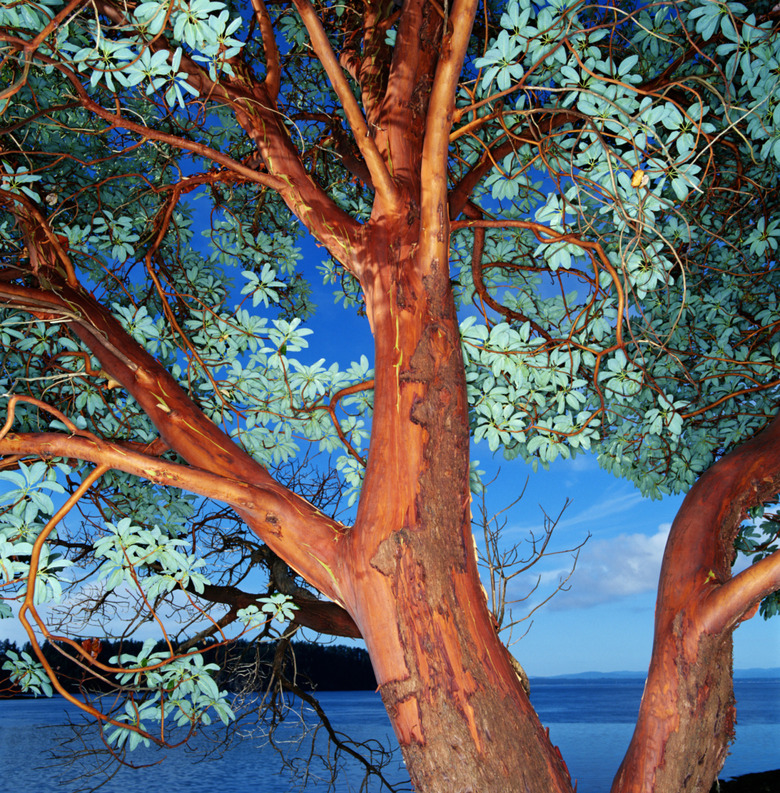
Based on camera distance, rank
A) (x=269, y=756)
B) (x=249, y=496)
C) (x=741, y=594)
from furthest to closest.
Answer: (x=269, y=756)
(x=249, y=496)
(x=741, y=594)

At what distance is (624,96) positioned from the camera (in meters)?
2.40

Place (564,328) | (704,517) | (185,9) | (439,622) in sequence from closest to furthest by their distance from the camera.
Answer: (439,622), (185,9), (704,517), (564,328)

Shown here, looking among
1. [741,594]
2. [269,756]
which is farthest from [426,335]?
[269,756]

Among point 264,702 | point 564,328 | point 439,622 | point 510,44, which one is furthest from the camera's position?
point 264,702

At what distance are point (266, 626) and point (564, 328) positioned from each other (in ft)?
9.63

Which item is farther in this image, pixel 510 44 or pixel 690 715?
pixel 510 44

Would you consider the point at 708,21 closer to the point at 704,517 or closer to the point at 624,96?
the point at 624,96

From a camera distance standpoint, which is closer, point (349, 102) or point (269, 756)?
point (349, 102)

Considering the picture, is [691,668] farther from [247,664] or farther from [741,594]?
[247,664]

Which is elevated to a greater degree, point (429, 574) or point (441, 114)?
point (441, 114)

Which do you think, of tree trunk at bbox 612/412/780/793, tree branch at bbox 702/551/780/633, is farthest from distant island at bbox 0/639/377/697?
tree branch at bbox 702/551/780/633

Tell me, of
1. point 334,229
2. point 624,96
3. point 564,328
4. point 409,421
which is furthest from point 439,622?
point 624,96

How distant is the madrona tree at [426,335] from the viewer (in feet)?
6.17

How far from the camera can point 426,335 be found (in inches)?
81.4
